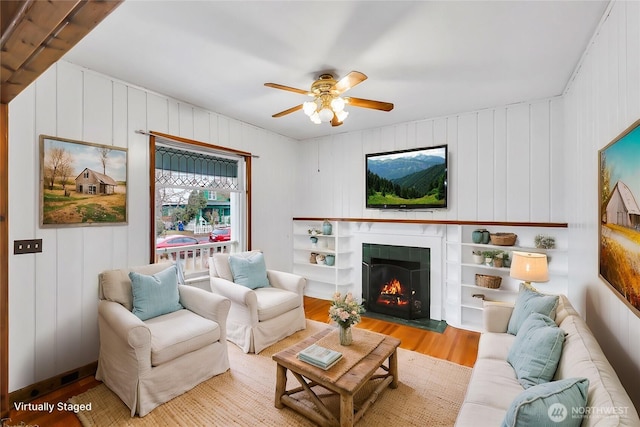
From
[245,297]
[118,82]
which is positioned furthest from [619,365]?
[118,82]

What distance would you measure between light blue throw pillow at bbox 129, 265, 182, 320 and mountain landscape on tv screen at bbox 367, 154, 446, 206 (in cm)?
275

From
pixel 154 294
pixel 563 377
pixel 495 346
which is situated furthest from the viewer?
pixel 154 294

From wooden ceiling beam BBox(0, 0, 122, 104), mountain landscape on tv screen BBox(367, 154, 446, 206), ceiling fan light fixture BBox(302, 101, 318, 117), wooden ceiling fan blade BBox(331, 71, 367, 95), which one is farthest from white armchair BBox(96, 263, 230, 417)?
mountain landscape on tv screen BBox(367, 154, 446, 206)

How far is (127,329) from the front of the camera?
196 centimetres

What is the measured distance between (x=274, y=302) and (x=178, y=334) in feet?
3.42

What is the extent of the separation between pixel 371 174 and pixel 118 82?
122 inches

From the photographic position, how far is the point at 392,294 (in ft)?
13.3

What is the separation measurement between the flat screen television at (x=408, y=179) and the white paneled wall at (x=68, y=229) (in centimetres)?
251

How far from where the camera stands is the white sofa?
98cm

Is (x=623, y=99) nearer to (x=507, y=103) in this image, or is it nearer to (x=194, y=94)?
(x=507, y=103)

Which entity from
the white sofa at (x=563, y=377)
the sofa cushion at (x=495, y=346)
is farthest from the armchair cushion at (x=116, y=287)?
the sofa cushion at (x=495, y=346)

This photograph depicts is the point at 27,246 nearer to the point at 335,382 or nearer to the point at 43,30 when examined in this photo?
the point at 43,30

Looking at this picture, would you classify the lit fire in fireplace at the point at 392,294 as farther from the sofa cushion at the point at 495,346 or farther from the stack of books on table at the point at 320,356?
the stack of books on table at the point at 320,356

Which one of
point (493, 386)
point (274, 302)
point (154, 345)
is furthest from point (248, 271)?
point (493, 386)
